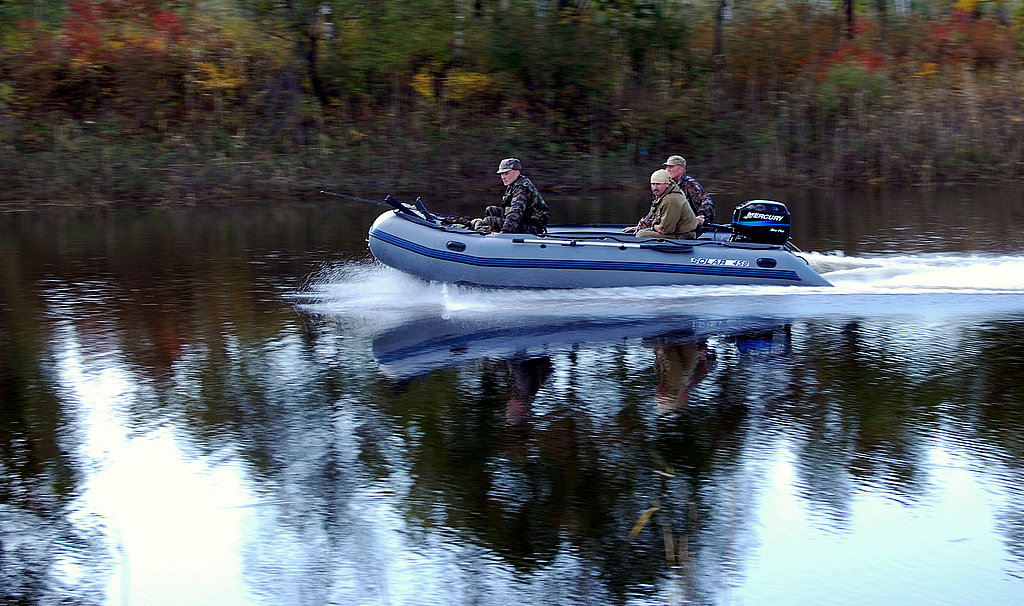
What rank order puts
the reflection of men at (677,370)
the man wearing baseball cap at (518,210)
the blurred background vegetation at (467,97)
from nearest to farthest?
the reflection of men at (677,370) < the man wearing baseball cap at (518,210) < the blurred background vegetation at (467,97)

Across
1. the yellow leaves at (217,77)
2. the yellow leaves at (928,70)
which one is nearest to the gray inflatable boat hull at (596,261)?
the yellow leaves at (217,77)

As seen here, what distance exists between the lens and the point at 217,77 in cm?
2356

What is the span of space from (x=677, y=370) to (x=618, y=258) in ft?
8.20

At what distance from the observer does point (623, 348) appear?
369 inches

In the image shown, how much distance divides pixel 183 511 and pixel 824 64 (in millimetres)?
21869

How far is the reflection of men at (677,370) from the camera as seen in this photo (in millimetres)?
7840

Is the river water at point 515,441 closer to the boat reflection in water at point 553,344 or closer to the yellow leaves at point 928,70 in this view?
the boat reflection in water at point 553,344

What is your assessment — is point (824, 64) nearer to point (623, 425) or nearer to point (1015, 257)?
point (1015, 257)

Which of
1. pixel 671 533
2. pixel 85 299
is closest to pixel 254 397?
pixel 671 533

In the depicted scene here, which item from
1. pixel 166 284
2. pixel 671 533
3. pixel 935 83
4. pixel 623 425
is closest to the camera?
pixel 671 533

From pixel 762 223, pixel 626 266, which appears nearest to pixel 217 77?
pixel 626 266

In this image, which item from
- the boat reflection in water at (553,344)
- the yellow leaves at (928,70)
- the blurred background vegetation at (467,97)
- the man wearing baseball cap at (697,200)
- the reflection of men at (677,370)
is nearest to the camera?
the reflection of men at (677,370)

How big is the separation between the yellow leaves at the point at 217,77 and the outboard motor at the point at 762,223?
15.2 metres

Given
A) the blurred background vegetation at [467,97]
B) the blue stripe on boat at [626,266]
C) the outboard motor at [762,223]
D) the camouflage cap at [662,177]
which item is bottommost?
the blue stripe on boat at [626,266]
